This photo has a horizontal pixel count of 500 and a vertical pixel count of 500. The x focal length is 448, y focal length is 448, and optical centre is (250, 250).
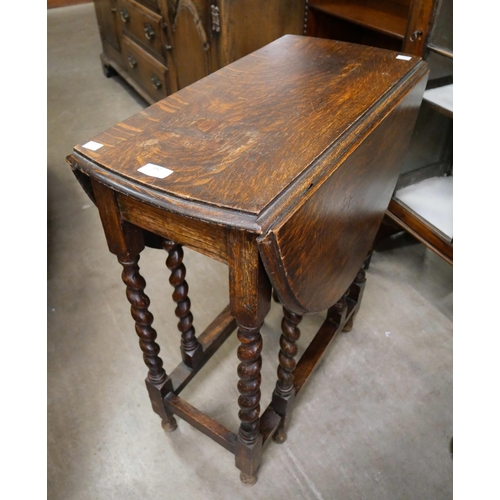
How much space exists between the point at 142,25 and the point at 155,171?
199cm

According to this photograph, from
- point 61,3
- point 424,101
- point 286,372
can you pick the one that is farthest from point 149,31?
point 61,3

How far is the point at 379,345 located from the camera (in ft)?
5.05

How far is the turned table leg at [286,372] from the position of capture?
3.44 feet

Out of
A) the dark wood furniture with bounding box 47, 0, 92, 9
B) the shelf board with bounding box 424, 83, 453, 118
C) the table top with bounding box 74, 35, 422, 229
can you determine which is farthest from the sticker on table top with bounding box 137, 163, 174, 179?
the dark wood furniture with bounding box 47, 0, 92, 9


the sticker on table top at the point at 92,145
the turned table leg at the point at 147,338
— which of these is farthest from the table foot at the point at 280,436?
the sticker on table top at the point at 92,145

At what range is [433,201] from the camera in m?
1.55

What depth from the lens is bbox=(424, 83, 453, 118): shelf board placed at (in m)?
1.36

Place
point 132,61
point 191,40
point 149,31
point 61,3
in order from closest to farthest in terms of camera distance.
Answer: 1. point 191,40
2. point 149,31
3. point 132,61
4. point 61,3

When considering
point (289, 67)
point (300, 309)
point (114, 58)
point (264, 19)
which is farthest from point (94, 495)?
point (114, 58)

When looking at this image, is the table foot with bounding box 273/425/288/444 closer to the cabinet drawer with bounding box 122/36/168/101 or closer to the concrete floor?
the concrete floor

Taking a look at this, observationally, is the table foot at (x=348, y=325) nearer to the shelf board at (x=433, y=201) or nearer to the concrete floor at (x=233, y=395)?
the concrete floor at (x=233, y=395)

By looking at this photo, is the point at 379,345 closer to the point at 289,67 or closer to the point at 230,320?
the point at 230,320

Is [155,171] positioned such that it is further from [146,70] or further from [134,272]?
[146,70]

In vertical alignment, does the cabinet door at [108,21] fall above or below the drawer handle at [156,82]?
above
